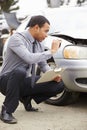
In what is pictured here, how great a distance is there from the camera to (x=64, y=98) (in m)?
5.58

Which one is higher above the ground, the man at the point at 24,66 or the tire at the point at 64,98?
the man at the point at 24,66

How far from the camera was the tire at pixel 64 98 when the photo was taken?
5581mm

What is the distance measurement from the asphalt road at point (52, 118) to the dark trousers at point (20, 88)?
0.22 metres

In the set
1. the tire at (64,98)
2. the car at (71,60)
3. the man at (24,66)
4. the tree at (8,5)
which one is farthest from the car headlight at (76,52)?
the tree at (8,5)

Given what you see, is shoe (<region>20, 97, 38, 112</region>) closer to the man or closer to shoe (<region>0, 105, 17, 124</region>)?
the man

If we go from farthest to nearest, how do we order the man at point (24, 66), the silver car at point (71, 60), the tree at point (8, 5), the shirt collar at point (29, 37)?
the tree at point (8, 5)
the silver car at point (71, 60)
the shirt collar at point (29, 37)
the man at point (24, 66)

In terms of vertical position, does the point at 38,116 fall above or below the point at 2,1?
above

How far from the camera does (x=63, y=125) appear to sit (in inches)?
190

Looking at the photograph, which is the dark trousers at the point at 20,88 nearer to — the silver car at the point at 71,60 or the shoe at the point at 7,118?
the shoe at the point at 7,118

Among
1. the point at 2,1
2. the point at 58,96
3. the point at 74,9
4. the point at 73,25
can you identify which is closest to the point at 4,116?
the point at 58,96

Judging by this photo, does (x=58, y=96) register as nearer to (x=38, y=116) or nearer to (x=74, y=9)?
(x=38, y=116)

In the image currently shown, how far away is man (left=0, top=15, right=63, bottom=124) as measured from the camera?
15.4ft

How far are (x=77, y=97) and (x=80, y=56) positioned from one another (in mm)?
771

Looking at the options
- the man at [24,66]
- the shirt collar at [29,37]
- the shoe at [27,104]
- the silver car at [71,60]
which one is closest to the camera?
the man at [24,66]
